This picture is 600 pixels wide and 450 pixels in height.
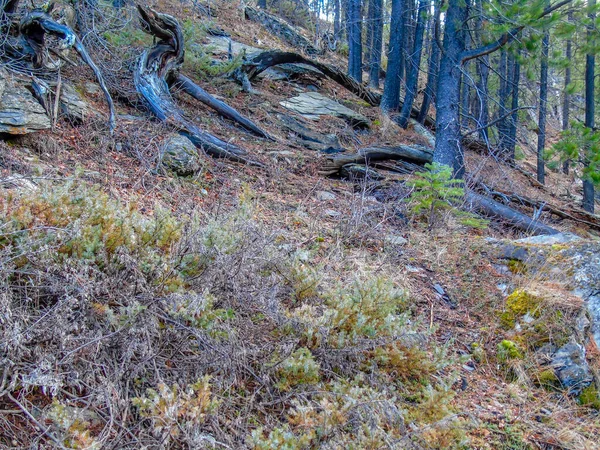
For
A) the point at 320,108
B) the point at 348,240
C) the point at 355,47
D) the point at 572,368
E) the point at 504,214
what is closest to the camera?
the point at 572,368

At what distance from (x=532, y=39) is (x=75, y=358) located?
7312mm

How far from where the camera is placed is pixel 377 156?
26.1ft

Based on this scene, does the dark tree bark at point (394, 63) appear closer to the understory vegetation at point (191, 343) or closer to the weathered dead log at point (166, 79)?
the weathered dead log at point (166, 79)

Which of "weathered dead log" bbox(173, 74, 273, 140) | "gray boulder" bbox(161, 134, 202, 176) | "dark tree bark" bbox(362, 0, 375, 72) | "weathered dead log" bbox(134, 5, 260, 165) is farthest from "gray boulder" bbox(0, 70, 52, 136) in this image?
"dark tree bark" bbox(362, 0, 375, 72)

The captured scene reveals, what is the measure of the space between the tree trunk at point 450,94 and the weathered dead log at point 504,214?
→ 81 cm

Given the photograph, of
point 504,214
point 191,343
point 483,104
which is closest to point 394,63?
point 483,104

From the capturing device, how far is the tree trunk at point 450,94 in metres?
7.35

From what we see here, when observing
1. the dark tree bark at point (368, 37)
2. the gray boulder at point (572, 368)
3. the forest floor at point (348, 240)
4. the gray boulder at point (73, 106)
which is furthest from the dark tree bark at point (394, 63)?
the gray boulder at point (572, 368)

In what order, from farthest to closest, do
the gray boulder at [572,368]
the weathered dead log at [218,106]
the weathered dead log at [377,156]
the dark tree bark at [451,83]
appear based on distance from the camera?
the weathered dead log at [218,106] < the dark tree bark at [451,83] < the weathered dead log at [377,156] < the gray boulder at [572,368]

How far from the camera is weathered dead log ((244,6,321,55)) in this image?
15.3m

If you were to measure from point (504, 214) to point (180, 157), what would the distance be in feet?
15.3

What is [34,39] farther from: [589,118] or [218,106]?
[589,118]

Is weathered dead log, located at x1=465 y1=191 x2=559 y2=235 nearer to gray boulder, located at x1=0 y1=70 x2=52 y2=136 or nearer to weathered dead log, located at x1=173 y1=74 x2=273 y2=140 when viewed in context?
weathered dead log, located at x1=173 y1=74 x2=273 y2=140

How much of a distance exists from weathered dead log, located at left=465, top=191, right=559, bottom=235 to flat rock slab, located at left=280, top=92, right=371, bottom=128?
162 inches
